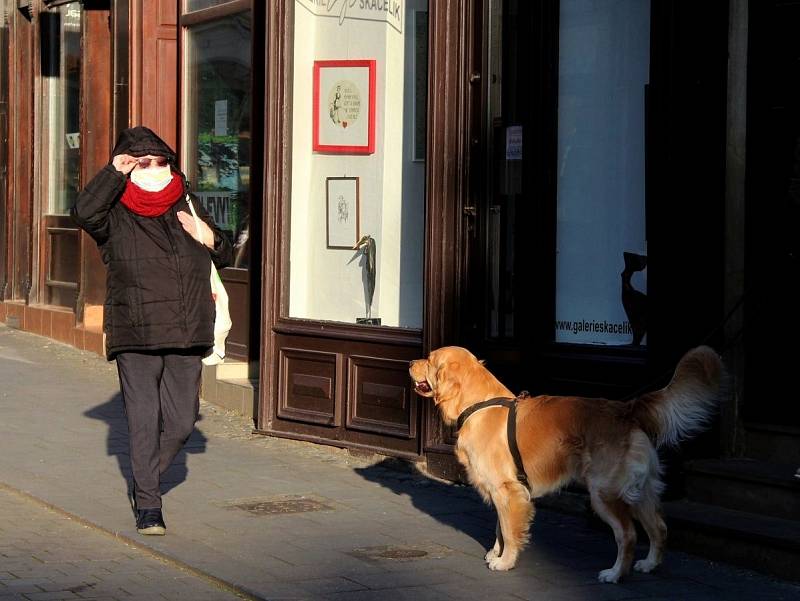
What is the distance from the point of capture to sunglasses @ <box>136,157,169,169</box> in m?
7.43

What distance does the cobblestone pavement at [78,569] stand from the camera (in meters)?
6.21

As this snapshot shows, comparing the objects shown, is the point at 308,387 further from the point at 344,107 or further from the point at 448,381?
the point at 448,381

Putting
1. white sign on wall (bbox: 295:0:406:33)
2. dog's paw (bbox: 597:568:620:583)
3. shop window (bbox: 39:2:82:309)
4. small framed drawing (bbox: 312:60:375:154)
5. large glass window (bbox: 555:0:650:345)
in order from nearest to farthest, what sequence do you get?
dog's paw (bbox: 597:568:620:583), large glass window (bbox: 555:0:650:345), white sign on wall (bbox: 295:0:406:33), small framed drawing (bbox: 312:60:375:154), shop window (bbox: 39:2:82:309)

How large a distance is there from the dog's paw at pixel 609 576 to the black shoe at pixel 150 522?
2356mm

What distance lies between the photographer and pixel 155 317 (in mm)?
7352

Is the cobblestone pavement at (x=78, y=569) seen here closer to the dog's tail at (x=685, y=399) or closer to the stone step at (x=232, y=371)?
the dog's tail at (x=685, y=399)

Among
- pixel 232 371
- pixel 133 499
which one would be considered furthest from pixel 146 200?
pixel 232 371

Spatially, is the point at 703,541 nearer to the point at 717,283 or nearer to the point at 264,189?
the point at 717,283

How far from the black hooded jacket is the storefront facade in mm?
2284

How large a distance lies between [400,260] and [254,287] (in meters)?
2.46

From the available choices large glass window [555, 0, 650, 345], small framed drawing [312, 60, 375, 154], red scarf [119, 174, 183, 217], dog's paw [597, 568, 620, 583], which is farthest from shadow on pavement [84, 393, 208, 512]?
dog's paw [597, 568, 620, 583]

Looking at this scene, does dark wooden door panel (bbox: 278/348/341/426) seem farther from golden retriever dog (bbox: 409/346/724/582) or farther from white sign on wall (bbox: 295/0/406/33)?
golden retriever dog (bbox: 409/346/724/582)

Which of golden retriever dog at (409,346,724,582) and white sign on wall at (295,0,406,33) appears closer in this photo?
golden retriever dog at (409,346,724,582)

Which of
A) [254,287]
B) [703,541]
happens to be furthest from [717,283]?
[254,287]
